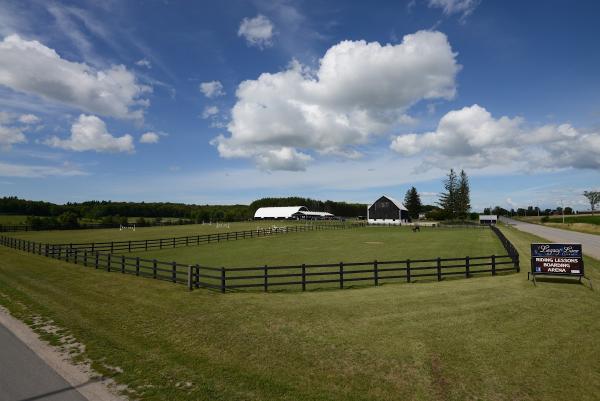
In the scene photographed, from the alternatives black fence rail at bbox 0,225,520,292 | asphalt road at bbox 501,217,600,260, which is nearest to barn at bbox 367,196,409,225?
asphalt road at bbox 501,217,600,260

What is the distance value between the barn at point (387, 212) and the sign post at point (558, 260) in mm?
82082

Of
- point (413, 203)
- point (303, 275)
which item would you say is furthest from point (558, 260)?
point (413, 203)

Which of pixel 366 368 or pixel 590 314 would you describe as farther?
pixel 590 314

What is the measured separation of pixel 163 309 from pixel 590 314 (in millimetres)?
14225

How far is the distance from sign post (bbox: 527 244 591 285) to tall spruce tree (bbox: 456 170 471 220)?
110 m

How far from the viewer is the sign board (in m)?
15.8

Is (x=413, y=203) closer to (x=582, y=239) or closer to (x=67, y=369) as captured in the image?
(x=582, y=239)

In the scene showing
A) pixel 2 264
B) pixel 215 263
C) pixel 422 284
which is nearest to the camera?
pixel 422 284

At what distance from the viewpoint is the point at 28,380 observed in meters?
7.37

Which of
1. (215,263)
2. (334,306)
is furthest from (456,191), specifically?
(334,306)

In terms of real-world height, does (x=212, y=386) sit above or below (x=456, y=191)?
below

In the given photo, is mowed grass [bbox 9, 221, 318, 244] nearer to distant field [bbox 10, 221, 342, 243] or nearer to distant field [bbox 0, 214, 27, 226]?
distant field [bbox 10, 221, 342, 243]

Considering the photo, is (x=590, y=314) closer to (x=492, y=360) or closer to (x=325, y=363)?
(x=492, y=360)

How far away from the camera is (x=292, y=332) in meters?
10.1
